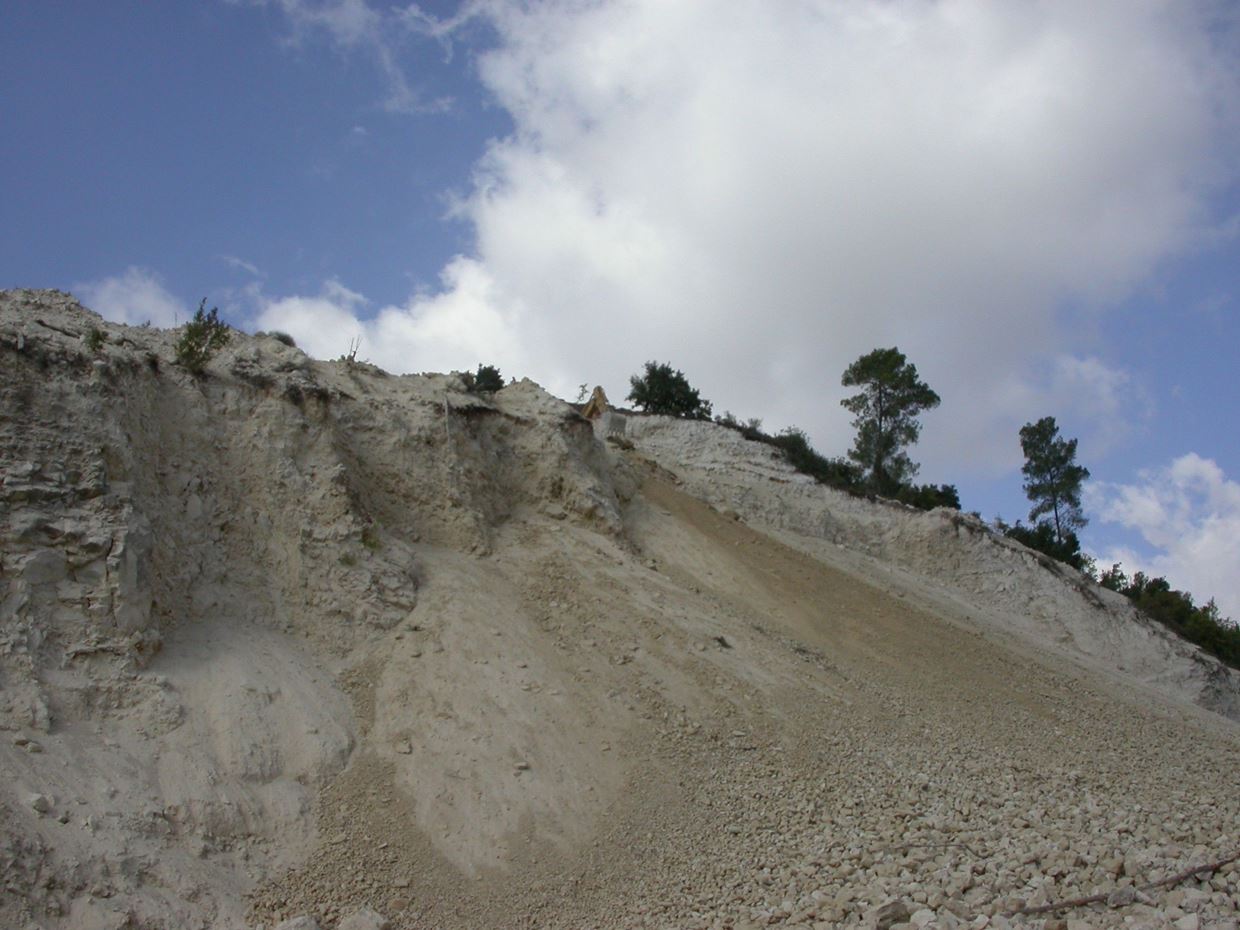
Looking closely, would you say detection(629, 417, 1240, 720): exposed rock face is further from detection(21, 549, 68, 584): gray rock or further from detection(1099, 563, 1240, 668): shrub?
detection(21, 549, 68, 584): gray rock

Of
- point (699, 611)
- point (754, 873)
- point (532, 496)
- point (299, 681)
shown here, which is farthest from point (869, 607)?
point (299, 681)

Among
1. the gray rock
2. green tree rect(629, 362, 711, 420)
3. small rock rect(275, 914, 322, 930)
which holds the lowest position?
small rock rect(275, 914, 322, 930)

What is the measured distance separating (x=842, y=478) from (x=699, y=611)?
49.1 ft

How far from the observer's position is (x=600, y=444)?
Result: 63.2 feet

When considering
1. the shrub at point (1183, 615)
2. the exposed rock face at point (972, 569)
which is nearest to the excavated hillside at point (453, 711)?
the exposed rock face at point (972, 569)

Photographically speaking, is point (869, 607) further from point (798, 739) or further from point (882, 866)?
point (882, 866)

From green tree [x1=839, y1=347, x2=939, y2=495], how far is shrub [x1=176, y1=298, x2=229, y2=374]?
938 inches

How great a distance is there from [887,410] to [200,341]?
83.0 ft

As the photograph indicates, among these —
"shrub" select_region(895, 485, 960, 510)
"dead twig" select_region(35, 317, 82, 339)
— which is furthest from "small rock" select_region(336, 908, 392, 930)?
"shrub" select_region(895, 485, 960, 510)

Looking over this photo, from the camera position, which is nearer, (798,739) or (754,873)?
(754,873)

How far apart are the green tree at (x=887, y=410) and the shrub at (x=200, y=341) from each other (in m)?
23.8

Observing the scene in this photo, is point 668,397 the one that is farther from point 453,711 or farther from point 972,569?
point 453,711

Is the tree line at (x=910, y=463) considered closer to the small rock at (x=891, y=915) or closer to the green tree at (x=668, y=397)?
the green tree at (x=668, y=397)

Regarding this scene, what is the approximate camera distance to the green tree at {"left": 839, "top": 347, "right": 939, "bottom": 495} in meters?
34.2
